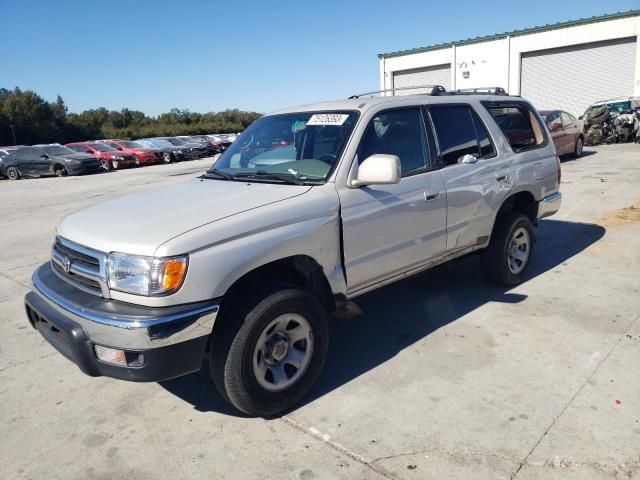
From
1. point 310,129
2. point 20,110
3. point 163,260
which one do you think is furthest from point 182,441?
point 20,110

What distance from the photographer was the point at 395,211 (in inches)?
143

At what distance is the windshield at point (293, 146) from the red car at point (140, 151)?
23.5 m

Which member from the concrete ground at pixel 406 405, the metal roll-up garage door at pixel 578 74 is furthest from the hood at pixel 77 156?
the metal roll-up garage door at pixel 578 74

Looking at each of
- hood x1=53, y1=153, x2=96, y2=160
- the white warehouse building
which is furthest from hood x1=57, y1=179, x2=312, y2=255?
the white warehouse building

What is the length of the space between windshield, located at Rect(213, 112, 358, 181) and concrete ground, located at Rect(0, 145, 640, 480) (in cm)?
85

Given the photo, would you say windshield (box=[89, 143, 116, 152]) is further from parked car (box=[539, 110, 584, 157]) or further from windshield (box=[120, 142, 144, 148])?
parked car (box=[539, 110, 584, 157])

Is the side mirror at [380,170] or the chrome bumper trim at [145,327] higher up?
the side mirror at [380,170]

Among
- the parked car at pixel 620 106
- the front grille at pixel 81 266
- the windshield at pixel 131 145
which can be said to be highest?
the parked car at pixel 620 106

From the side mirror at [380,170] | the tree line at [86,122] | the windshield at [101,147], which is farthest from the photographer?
the tree line at [86,122]

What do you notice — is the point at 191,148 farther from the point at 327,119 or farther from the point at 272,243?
the point at 272,243

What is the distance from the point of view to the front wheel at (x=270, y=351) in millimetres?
2850

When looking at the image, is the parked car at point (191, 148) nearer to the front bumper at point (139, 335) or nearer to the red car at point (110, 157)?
the red car at point (110, 157)

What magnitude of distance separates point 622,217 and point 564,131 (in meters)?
8.26

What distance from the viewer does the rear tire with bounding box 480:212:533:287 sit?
4824 millimetres
